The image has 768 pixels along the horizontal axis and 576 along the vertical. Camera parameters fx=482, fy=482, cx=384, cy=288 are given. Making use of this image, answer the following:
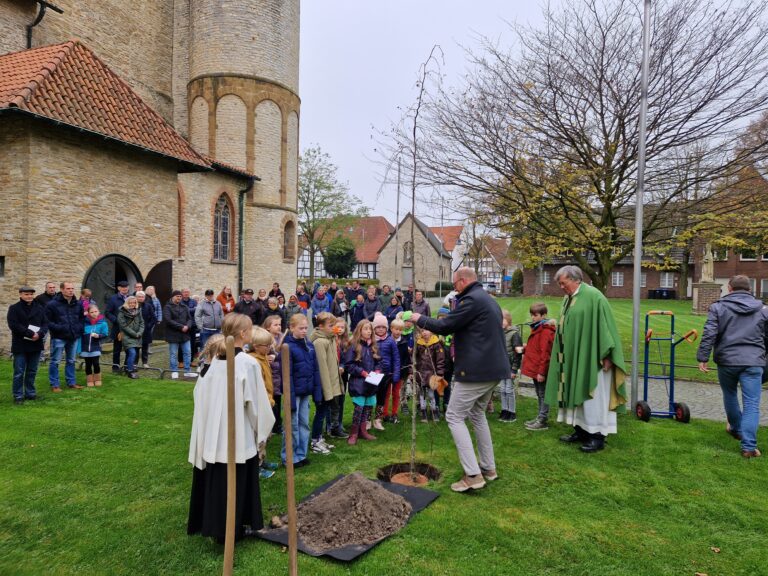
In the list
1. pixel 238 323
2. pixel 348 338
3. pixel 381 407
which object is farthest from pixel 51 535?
pixel 381 407

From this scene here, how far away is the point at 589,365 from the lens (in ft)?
19.6

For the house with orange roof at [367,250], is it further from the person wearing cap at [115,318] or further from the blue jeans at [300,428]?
the blue jeans at [300,428]

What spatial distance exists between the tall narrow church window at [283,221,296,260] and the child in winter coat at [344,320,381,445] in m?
17.4

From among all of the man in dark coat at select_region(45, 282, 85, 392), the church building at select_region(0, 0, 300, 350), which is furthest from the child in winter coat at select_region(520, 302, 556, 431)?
the church building at select_region(0, 0, 300, 350)

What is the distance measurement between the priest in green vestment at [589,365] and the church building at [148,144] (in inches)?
444

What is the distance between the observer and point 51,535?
395cm

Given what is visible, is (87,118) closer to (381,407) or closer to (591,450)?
(381,407)

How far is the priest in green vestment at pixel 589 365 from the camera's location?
5.94m

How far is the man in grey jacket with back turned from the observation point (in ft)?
18.9

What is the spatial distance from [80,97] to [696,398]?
15502 mm

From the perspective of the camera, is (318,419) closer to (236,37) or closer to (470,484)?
(470,484)

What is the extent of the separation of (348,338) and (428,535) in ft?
10.6

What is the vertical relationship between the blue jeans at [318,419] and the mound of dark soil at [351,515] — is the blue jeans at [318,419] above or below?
above

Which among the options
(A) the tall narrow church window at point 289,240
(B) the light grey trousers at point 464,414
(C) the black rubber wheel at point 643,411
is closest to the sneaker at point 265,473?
(B) the light grey trousers at point 464,414
